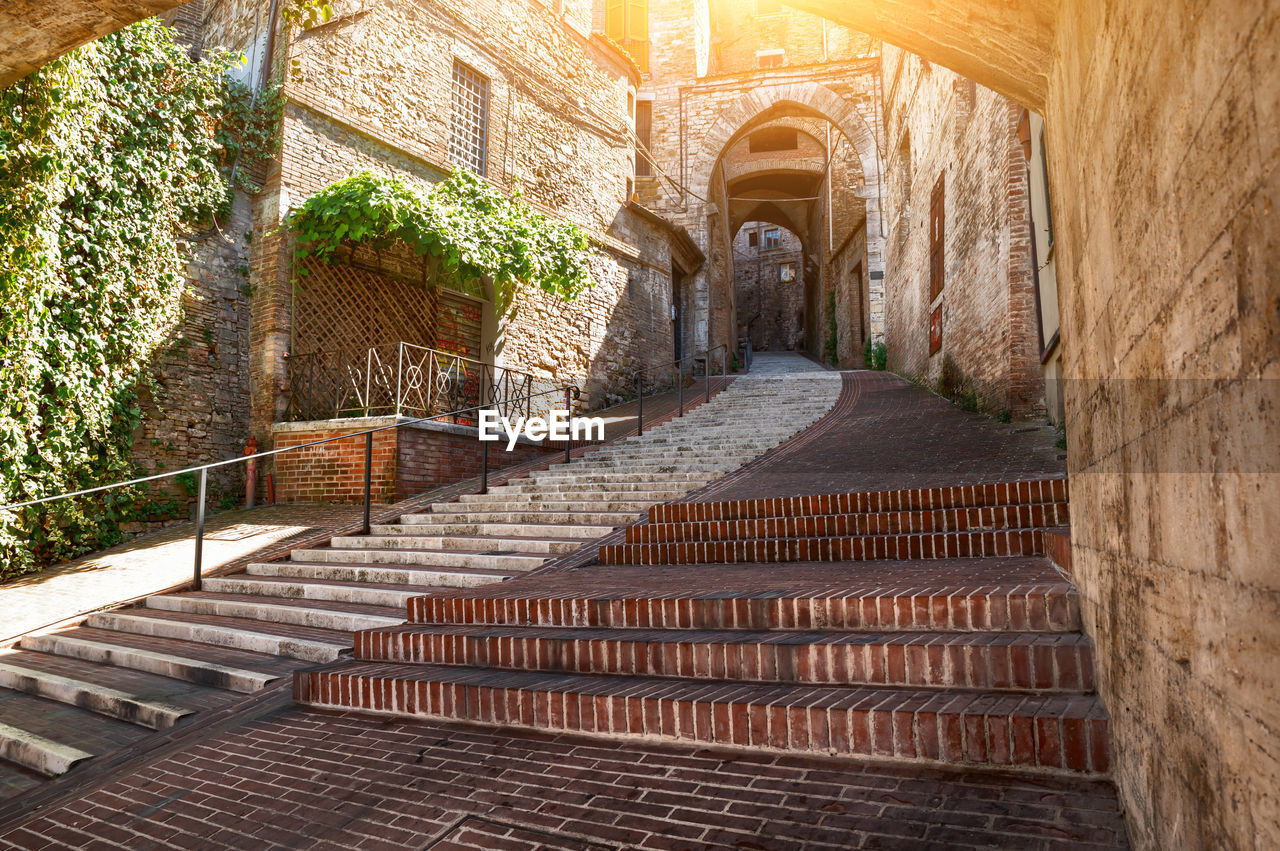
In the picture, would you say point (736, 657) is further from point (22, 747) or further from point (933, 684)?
point (22, 747)

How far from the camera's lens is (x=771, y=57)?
2800 centimetres

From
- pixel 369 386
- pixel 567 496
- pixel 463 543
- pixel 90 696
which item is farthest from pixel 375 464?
pixel 90 696

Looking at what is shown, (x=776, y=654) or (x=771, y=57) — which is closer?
(x=776, y=654)

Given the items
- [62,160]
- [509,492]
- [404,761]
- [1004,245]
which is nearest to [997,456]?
[1004,245]

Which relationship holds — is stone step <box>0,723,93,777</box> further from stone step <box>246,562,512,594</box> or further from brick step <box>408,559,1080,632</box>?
stone step <box>246,562,512,594</box>

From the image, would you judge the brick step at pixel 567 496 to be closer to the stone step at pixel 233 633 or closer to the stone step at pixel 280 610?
the stone step at pixel 280 610

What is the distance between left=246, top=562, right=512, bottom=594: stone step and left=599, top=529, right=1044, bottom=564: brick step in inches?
37.2

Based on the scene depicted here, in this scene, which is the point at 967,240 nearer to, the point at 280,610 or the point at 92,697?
the point at 280,610

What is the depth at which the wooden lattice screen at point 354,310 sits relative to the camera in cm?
996

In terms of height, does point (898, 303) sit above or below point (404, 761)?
above

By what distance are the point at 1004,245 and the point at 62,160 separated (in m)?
9.69

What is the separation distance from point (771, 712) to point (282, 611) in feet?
13.1

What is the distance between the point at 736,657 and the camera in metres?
3.01

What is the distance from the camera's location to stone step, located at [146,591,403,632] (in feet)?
16.1
